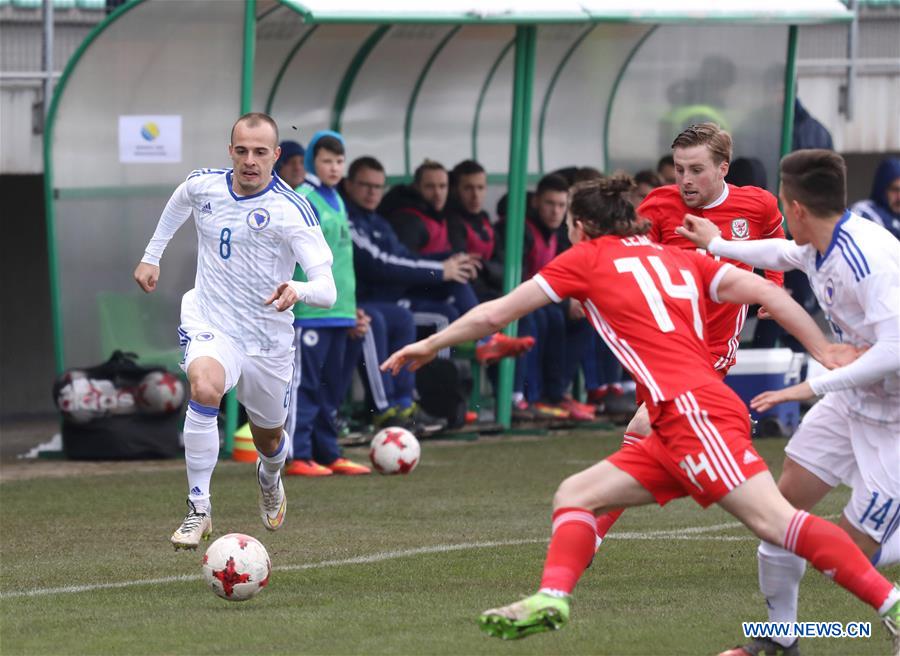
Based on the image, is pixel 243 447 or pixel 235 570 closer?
pixel 235 570

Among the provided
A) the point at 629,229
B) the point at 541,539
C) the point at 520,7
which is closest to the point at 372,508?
the point at 541,539

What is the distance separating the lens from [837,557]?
5.61m

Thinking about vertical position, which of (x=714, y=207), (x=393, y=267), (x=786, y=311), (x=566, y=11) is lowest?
(x=393, y=267)

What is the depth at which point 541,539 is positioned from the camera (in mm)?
8906

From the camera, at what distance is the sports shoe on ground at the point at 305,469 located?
11859 millimetres

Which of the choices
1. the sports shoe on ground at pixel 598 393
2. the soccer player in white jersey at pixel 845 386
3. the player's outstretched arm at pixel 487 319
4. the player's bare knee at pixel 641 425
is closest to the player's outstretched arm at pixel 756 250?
the soccer player in white jersey at pixel 845 386

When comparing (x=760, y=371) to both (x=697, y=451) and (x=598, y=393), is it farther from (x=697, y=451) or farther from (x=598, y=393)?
(x=697, y=451)

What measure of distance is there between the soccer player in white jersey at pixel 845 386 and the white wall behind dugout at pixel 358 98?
7.71 meters

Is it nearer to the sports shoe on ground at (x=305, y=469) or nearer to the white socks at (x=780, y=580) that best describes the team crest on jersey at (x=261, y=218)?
the sports shoe on ground at (x=305, y=469)

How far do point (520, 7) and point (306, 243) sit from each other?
18.8ft

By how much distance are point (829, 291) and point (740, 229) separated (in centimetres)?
211

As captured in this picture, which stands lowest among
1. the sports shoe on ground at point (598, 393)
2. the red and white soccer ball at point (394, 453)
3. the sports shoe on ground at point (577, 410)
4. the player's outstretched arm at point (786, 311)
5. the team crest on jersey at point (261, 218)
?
the sports shoe on ground at point (577, 410)

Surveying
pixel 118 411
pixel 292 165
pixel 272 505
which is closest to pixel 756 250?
pixel 272 505

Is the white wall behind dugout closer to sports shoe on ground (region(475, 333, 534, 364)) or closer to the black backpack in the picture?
the black backpack
